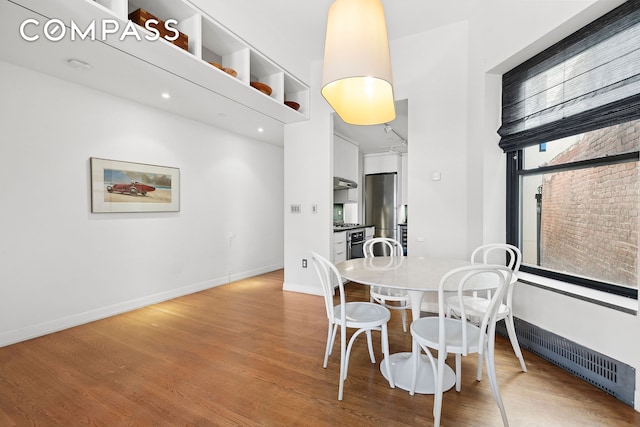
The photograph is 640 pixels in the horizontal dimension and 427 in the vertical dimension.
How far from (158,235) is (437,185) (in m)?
3.46

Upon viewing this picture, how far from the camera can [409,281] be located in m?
1.78

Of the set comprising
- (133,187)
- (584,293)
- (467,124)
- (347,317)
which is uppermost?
(467,124)

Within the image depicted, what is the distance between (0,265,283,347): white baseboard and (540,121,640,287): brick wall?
4107 millimetres

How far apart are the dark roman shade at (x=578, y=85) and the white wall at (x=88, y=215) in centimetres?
382

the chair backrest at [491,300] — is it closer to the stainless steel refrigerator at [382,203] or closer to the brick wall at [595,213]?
the brick wall at [595,213]

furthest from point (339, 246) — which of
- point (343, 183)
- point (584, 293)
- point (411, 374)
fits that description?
point (584, 293)

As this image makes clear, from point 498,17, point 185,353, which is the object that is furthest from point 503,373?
point 498,17

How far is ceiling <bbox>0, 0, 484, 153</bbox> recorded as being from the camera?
2.28 m

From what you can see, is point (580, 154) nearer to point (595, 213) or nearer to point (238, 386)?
point (595, 213)

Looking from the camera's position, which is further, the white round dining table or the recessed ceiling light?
the recessed ceiling light

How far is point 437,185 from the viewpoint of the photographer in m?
3.15

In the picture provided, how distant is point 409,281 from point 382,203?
4.75 metres

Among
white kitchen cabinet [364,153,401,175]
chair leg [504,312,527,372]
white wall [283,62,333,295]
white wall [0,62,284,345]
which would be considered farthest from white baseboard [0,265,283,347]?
white kitchen cabinet [364,153,401,175]

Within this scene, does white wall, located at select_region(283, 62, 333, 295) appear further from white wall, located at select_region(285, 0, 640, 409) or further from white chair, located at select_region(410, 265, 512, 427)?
white chair, located at select_region(410, 265, 512, 427)
